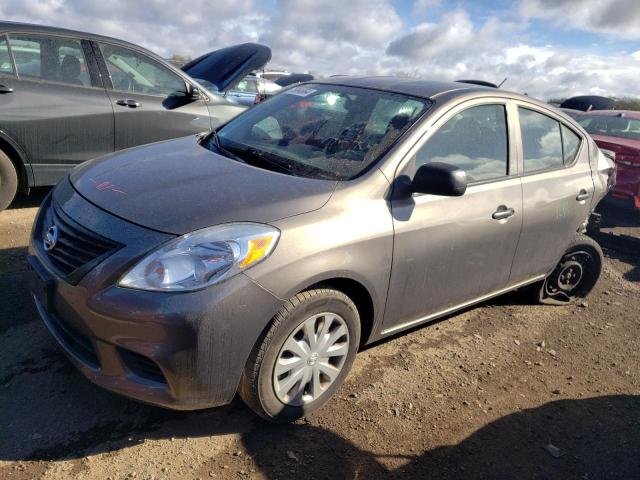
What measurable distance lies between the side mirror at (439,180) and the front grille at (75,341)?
5.71ft

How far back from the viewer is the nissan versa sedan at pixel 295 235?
7.16ft

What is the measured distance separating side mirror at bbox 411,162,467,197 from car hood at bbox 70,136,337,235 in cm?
47

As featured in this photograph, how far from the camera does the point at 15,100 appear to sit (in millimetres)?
4754

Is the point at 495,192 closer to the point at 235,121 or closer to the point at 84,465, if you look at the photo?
the point at 235,121

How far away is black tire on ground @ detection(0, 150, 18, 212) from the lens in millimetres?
4738

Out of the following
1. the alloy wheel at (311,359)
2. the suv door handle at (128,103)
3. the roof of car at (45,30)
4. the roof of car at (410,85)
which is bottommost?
the alloy wheel at (311,359)

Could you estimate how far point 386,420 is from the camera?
2.80 m

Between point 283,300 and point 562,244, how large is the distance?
261cm

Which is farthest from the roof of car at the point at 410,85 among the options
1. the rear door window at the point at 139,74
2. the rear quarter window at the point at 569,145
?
the rear door window at the point at 139,74

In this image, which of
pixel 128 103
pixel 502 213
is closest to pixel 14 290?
pixel 128 103

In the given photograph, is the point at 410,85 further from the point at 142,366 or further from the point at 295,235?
the point at 142,366

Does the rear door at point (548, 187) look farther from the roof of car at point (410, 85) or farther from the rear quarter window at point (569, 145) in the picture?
the roof of car at point (410, 85)

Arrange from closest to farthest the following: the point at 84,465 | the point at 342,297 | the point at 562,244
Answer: the point at 84,465, the point at 342,297, the point at 562,244

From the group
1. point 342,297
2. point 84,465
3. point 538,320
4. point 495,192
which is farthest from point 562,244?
point 84,465
